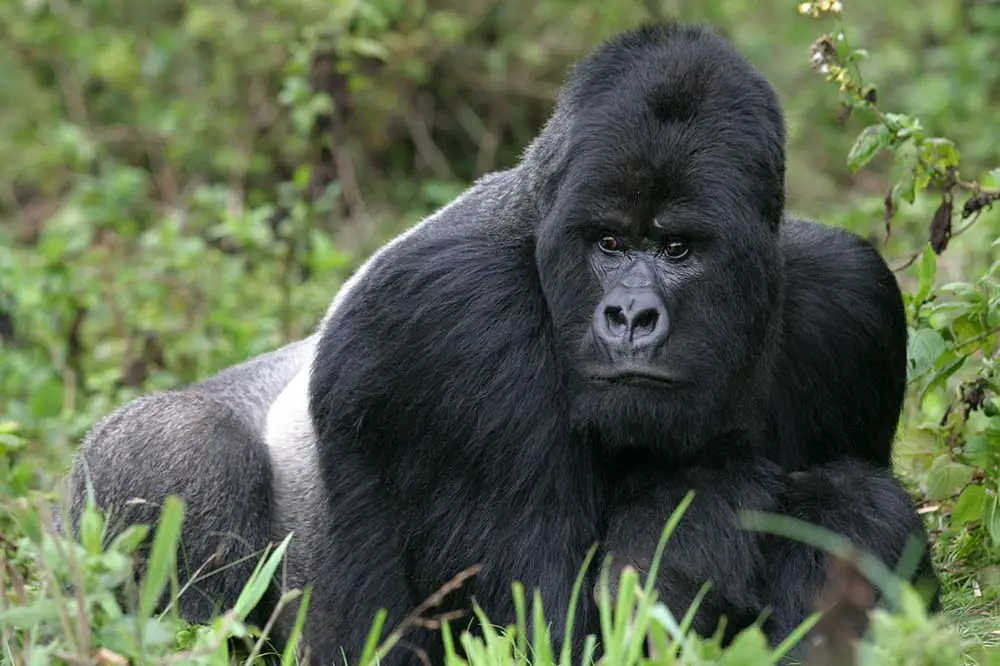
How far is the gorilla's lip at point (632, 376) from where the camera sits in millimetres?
3594

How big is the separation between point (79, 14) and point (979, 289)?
7.47 metres

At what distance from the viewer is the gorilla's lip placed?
11.8 feet

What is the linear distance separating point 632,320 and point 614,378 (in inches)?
6.3

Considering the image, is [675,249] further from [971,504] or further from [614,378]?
[971,504]

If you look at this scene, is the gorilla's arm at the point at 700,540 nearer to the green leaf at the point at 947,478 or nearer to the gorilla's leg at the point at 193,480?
the green leaf at the point at 947,478

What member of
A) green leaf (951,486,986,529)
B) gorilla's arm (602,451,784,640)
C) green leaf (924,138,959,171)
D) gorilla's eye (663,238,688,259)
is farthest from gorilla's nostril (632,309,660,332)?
green leaf (924,138,959,171)

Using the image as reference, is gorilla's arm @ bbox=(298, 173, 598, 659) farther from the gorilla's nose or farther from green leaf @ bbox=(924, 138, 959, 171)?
green leaf @ bbox=(924, 138, 959, 171)

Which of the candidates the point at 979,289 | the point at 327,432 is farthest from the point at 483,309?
the point at 979,289

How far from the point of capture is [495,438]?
386 cm

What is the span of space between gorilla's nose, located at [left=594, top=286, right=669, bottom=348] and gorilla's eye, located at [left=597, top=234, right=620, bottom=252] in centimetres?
18

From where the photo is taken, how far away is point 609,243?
12.4 feet

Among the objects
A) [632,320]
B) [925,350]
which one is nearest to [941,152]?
[925,350]

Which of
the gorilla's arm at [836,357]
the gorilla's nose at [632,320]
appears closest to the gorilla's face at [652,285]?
the gorilla's nose at [632,320]

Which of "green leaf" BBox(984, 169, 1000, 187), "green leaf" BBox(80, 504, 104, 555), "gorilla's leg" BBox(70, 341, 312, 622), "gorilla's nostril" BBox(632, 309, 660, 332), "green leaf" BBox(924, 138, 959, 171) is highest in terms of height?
"green leaf" BBox(924, 138, 959, 171)
